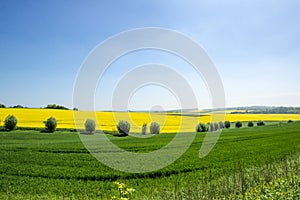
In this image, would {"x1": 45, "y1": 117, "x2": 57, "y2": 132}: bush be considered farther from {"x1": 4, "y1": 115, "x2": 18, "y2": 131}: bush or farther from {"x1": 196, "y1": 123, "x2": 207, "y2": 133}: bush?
{"x1": 196, "y1": 123, "x2": 207, "y2": 133}: bush

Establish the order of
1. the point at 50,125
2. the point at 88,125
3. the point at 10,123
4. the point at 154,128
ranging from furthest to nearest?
the point at 154,128 → the point at 88,125 → the point at 50,125 → the point at 10,123

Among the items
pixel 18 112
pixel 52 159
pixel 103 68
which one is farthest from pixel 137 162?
pixel 18 112

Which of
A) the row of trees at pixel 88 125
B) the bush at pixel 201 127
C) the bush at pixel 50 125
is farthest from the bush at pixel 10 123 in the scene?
the bush at pixel 201 127

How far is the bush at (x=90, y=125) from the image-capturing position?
32.5 meters

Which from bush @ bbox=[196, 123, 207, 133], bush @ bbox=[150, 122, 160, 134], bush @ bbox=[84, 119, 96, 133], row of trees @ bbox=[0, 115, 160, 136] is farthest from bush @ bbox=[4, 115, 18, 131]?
bush @ bbox=[196, 123, 207, 133]

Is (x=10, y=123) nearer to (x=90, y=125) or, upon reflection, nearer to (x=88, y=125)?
(x=88, y=125)

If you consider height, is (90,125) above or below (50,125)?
below

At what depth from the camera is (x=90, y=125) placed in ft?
107

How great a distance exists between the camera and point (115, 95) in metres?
9.46

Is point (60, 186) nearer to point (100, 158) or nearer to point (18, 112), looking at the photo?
point (100, 158)

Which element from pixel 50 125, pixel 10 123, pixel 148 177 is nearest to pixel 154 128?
pixel 50 125

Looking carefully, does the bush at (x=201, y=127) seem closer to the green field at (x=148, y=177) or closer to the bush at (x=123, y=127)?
the bush at (x=123, y=127)

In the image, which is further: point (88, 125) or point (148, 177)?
point (88, 125)

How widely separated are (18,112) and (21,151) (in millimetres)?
23972
